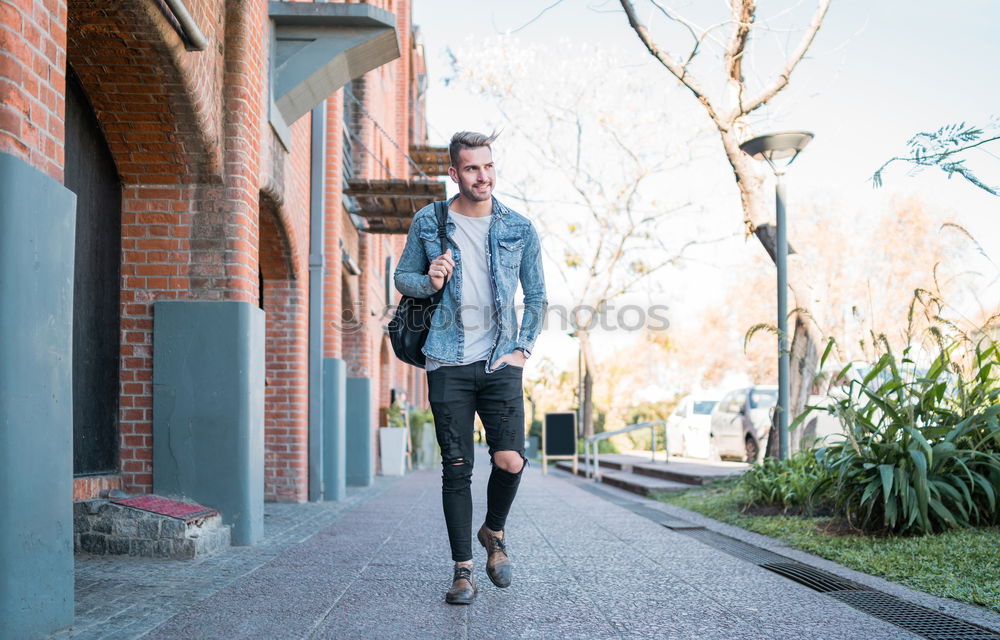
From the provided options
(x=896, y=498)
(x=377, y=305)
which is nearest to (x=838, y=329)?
(x=377, y=305)

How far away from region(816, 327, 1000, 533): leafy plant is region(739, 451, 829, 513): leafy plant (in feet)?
2.42

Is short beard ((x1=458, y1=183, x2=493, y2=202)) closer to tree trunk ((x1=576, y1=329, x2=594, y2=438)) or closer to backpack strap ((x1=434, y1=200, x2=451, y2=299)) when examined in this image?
backpack strap ((x1=434, y1=200, x2=451, y2=299))

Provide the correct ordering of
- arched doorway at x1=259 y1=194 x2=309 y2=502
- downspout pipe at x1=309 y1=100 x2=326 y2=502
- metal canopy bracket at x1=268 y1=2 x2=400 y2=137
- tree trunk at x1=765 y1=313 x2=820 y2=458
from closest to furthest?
1. metal canopy bracket at x1=268 y1=2 x2=400 y2=137
2. arched doorway at x1=259 y1=194 x2=309 y2=502
3. downspout pipe at x1=309 y1=100 x2=326 y2=502
4. tree trunk at x1=765 y1=313 x2=820 y2=458

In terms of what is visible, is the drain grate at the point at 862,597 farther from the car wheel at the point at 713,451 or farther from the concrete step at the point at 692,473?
the car wheel at the point at 713,451

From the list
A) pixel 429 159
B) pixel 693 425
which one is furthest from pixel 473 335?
pixel 693 425

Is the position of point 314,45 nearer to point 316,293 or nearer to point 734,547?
point 316,293

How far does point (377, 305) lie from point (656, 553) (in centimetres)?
1077

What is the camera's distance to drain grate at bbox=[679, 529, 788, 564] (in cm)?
553

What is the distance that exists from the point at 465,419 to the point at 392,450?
11839 millimetres

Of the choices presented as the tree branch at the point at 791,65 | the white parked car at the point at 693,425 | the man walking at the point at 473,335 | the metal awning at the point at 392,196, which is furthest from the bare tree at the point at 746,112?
the white parked car at the point at 693,425

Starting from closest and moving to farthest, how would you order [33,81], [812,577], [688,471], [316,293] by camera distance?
1. [33,81]
2. [812,577]
3. [316,293]
4. [688,471]

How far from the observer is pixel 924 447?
5480 millimetres

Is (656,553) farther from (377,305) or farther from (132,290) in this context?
(377,305)

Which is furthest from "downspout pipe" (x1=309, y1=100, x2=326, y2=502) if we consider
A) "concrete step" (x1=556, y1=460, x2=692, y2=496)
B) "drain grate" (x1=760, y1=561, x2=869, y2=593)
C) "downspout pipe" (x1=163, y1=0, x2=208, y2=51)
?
"drain grate" (x1=760, y1=561, x2=869, y2=593)
